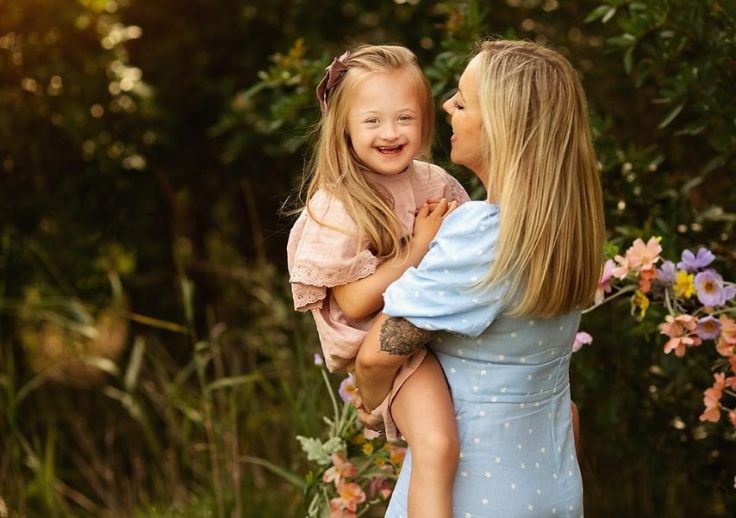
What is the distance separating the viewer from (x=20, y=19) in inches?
198

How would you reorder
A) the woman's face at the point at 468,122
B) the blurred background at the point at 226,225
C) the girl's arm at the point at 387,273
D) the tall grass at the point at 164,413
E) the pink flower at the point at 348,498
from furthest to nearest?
the tall grass at the point at 164,413 < the blurred background at the point at 226,225 < the pink flower at the point at 348,498 < the girl's arm at the point at 387,273 < the woman's face at the point at 468,122

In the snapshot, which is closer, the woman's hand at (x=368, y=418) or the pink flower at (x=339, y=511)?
the woman's hand at (x=368, y=418)

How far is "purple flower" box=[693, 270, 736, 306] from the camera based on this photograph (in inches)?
105

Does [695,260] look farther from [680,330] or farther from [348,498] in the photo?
[348,498]

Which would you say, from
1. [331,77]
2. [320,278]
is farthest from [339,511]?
[331,77]

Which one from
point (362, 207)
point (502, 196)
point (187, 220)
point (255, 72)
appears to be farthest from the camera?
point (187, 220)

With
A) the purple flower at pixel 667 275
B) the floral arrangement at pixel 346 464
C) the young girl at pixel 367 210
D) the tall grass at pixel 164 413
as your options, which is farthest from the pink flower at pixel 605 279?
the tall grass at pixel 164 413

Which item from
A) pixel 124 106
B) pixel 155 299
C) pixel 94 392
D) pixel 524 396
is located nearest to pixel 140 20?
pixel 124 106

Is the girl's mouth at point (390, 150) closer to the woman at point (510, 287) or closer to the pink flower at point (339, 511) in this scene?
the woman at point (510, 287)

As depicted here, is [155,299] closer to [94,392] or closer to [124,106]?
[94,392]

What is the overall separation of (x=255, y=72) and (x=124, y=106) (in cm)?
67

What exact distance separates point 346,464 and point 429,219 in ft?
2.71

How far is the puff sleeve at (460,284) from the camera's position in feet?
6.83

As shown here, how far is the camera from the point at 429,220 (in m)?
2.37
